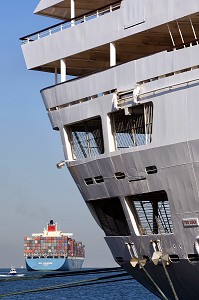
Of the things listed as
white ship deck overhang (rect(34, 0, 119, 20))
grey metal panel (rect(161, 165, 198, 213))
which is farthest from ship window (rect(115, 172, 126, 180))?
white ship deck overhang (rect(34, 0, 119, 20))

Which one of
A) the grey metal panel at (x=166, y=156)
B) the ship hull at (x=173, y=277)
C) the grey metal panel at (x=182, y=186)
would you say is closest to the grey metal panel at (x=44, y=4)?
the grey metal panel at (x=166, y=156)

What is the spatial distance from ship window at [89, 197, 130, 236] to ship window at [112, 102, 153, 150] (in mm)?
1905

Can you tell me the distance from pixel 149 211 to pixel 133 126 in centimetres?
251

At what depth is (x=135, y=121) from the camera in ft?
87.7

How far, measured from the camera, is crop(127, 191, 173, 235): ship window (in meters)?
26.9

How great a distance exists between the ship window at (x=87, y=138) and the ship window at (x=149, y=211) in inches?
71.1

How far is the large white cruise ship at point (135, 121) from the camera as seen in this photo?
24.9m

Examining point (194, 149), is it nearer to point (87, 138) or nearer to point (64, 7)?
point (87, 138)

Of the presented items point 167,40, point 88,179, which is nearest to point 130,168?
point 88,179

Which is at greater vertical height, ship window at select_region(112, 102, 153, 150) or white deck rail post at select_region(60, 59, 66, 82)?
white deck rail post at select_region(60, 59, 66, 82)

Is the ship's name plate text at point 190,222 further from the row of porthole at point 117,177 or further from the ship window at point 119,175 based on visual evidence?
the ship window at point 119,175

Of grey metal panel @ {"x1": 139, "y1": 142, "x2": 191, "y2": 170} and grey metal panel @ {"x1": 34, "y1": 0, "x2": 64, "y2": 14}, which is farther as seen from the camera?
grey metal panel @ {"x1": 34, "y1": 0, "x2": 64, "y2": 14}

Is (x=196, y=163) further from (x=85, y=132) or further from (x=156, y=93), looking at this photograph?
(x=85, y=132)

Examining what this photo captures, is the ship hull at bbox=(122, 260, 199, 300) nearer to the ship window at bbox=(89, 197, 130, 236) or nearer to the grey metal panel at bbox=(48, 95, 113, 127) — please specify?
the ship window at bbox=(89, 197, 130, 236)
